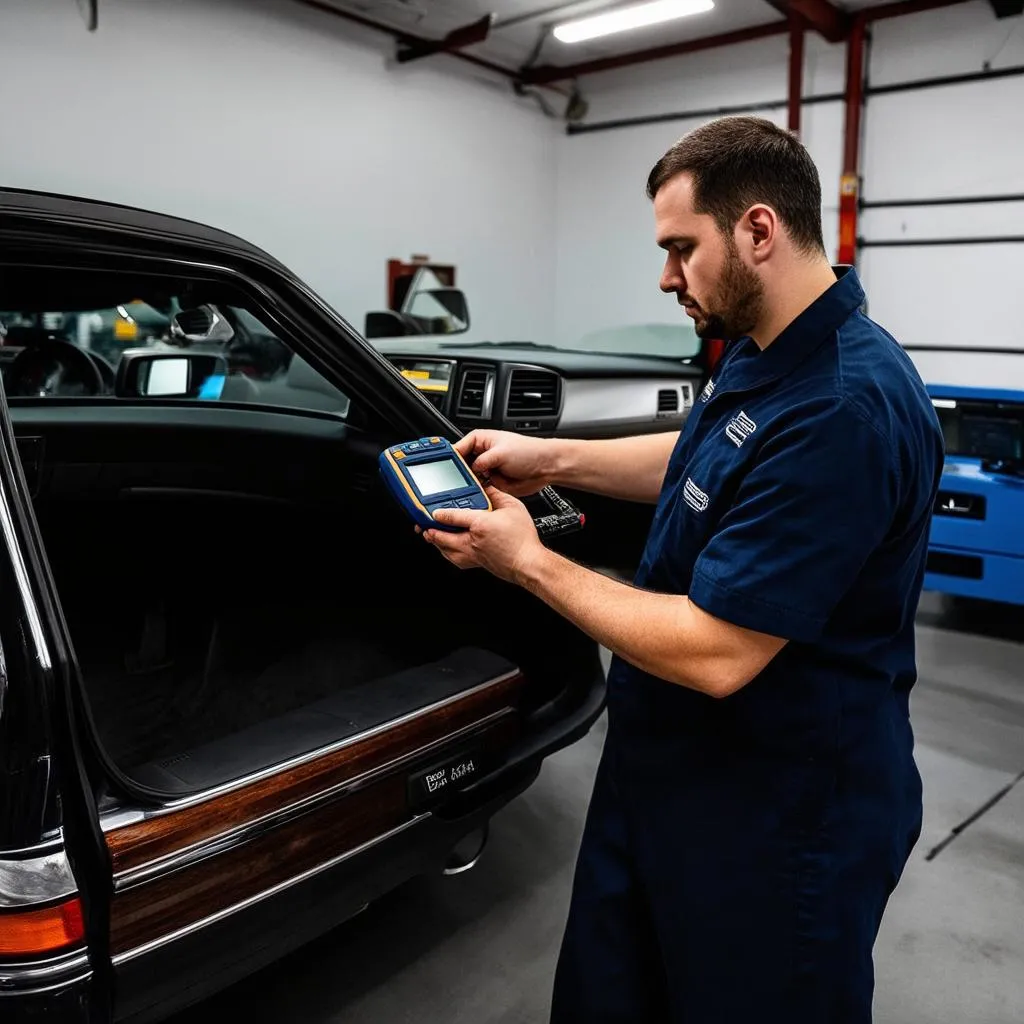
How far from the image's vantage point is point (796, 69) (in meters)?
7.17

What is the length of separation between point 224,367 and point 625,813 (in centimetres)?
242

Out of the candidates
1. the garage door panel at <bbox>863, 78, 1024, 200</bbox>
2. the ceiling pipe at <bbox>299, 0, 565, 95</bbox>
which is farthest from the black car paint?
the garage door panel at <bbox>863, 78, 1024, 200</bbox>

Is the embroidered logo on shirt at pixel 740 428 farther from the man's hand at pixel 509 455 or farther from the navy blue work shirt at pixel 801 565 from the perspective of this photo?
the man's hand at pixel 509 455

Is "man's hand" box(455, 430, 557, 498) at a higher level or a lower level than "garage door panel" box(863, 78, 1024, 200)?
lower

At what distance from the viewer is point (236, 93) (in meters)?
6.21

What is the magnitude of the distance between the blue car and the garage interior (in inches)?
4.9

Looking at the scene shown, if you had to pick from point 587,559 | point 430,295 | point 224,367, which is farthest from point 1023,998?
point 430,295

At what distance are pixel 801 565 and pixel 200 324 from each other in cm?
197

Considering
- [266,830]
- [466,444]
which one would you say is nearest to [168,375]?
[466,444]

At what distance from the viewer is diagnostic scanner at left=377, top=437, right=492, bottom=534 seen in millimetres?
1461

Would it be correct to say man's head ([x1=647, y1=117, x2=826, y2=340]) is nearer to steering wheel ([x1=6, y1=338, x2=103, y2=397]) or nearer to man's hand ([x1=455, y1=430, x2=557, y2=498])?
man's hand ([x1=455, y1=430, x2=557, y2=498])

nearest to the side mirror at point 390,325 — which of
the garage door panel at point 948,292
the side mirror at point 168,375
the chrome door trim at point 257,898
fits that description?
the side mirror at point 168,375

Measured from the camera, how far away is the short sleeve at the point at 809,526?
1120 millimetres

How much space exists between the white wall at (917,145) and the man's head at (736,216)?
20.5ft
